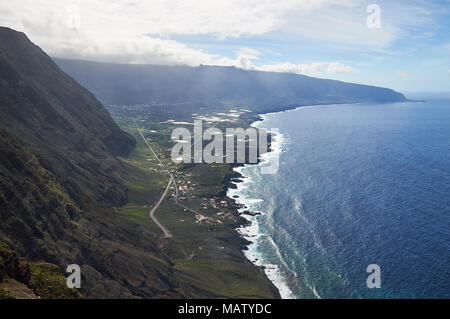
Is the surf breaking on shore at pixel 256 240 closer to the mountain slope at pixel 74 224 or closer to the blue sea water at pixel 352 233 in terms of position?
the blue sea water at pixel 352 233

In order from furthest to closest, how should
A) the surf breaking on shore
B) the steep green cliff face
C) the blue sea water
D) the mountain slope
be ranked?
1. the surf breaking on shore
2. the blue sea water
3. the steep green cliff face
4. the mountain slope

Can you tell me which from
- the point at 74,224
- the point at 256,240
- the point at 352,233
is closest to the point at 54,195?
the point at 74,224

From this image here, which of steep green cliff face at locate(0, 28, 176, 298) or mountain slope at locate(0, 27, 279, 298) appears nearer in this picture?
mountain slope at locate(0, 27, 279, 298)

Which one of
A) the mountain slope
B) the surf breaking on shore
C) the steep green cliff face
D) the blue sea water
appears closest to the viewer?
the mountain slope

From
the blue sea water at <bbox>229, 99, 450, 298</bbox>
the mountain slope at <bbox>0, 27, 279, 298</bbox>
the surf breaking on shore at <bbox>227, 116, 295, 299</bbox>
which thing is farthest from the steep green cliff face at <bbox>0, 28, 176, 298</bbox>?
the blue sea water at <bbox>229, 99, 450, 298</bbox>

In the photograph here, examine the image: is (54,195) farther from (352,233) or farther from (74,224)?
(352,233)

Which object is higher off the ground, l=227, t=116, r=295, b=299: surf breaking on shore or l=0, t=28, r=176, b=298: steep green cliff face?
l=0, t=28, r=176, b=298: steep green cliff face

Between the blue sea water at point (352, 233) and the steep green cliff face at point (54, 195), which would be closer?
the steep green cliff face at point (54, 195)

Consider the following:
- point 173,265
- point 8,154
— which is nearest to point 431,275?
point 173,265

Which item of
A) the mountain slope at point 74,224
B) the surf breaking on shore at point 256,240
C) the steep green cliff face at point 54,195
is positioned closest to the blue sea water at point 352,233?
the surf breaking on shore at point 256,240

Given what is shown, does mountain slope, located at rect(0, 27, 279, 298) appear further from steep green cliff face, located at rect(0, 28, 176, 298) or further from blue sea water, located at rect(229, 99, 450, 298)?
blue sea water, located at rect(229, 99, 450, 298)
